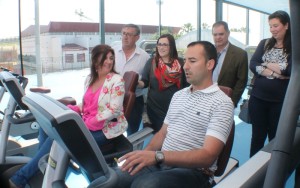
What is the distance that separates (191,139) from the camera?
5.17 ft

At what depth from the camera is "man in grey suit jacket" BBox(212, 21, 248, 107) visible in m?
2.48

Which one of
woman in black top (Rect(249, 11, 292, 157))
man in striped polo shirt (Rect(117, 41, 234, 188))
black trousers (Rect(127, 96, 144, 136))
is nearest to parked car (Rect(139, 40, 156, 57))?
black trousers (Rect(127, 96, 144, 136))

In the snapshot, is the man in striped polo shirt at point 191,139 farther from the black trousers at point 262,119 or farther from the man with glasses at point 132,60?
the man with glasses at point 132,60

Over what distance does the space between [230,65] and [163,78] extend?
0.59 meters

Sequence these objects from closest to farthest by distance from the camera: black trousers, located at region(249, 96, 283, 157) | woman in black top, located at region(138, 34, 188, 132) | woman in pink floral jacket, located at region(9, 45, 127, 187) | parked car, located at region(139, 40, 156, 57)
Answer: woman in pink floral jacket, located at region(9, 45, 127, 187), black trousers, located at region(249, 96, 283, 157), woman in black top, located at region(138, 34, 188, 132), parked car, located at region(139, 40, 156, 57)

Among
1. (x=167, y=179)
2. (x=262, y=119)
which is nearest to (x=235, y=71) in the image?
(x=262, y=119)

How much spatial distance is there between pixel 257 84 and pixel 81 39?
345 cm

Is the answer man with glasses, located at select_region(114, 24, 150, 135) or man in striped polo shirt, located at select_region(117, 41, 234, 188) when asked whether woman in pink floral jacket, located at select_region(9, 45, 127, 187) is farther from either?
man with glasses, located at select_region(114, 24, 150, 135)

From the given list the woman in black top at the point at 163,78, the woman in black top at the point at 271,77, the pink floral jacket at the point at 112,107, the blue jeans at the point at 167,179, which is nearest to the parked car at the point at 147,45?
the woman in black top at the point at 163,78

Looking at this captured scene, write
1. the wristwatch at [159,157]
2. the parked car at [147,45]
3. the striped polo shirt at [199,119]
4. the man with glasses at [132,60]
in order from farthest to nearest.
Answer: the parked car at [147,45]
the man with glasses at [132,60]
the striped polo shirt at [199,119]
the wristwatch at [159,157]

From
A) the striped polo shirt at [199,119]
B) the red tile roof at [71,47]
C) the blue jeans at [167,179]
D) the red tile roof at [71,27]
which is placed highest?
the red tile roof at [71,27]

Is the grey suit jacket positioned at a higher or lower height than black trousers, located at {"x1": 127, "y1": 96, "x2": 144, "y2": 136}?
higher

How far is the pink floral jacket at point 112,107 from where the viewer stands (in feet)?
6.73

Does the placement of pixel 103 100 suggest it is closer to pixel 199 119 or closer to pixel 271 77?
pixel 199 119
